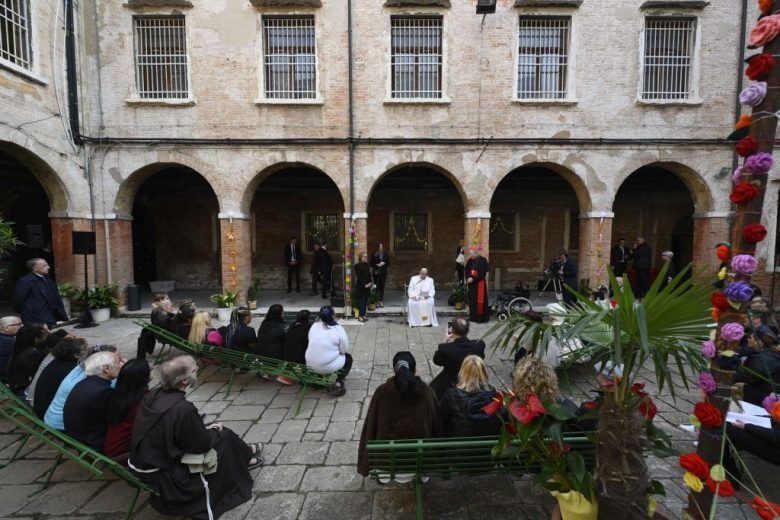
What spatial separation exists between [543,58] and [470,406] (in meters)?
10.5

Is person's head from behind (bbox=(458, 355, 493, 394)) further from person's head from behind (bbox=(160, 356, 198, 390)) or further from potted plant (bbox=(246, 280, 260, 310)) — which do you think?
potted plant (bbox=(246, 280, 260, 310))

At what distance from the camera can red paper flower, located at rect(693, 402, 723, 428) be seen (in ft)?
6.93

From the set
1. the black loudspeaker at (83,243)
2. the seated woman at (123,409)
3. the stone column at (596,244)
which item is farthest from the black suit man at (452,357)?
the black loudspeaker at (83,243)

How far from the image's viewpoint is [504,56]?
403 inches

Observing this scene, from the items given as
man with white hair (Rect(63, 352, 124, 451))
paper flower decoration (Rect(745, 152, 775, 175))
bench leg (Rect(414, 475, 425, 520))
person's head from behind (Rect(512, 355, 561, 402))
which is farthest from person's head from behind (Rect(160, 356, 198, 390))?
paper flower decoration (Rect(745, 152, 775, 175))

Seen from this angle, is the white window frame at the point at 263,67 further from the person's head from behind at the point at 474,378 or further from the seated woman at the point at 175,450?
the person's head from behind at the point at 474,378

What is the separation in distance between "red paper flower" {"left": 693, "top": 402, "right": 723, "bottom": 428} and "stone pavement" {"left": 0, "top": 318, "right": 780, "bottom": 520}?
0.67m

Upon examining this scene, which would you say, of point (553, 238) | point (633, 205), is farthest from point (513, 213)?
point (633, 205)

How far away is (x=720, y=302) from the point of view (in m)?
2.09

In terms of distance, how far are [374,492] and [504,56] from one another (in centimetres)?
1065

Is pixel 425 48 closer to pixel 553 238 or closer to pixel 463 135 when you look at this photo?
pixel 463 135

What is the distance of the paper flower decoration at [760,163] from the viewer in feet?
6.59

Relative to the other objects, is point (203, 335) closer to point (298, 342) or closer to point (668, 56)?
point (298, 342)

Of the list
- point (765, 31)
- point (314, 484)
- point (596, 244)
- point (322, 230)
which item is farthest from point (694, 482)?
point (322, 230)
